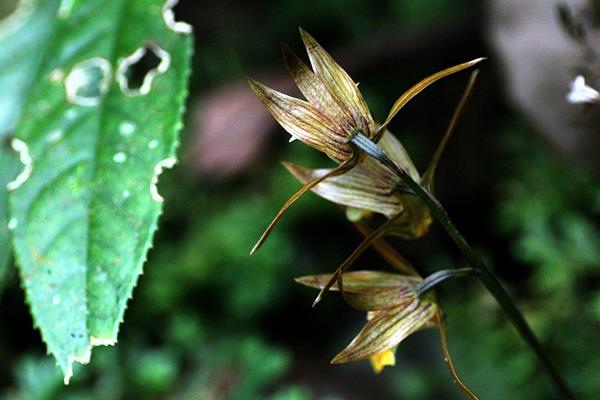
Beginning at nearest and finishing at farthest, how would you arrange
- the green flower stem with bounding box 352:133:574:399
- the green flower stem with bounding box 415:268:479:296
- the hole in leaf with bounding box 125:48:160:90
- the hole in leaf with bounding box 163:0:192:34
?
the green flower stem with bounding box 352:133:574:399
the green flower stem with bounding box 415:268:479:296
the hole in leaf with bounding box 163:0:192:34
the hole in leaf with bounding box 125:48:160:90

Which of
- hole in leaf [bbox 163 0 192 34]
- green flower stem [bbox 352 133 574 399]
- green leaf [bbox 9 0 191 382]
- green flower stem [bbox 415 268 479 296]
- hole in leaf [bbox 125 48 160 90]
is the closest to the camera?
green flower stem [bbox 352 133 574 399]

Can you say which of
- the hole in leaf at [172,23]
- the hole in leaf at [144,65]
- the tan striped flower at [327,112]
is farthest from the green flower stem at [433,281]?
the hole in leaf at [144,65]

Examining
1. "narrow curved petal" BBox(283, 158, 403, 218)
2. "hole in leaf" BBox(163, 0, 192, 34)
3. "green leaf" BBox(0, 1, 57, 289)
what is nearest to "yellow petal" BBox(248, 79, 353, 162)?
"narrow curved petal" BBox(283, 158, 403, 218)

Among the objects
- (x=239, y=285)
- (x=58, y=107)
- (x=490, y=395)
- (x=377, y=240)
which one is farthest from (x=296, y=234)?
(x=377, y=240)

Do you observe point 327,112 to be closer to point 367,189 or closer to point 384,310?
point 367,189

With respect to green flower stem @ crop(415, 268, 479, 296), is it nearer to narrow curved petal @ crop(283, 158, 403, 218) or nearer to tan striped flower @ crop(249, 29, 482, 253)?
narrow curved petal @ crop(283, 158, 403, 218)
